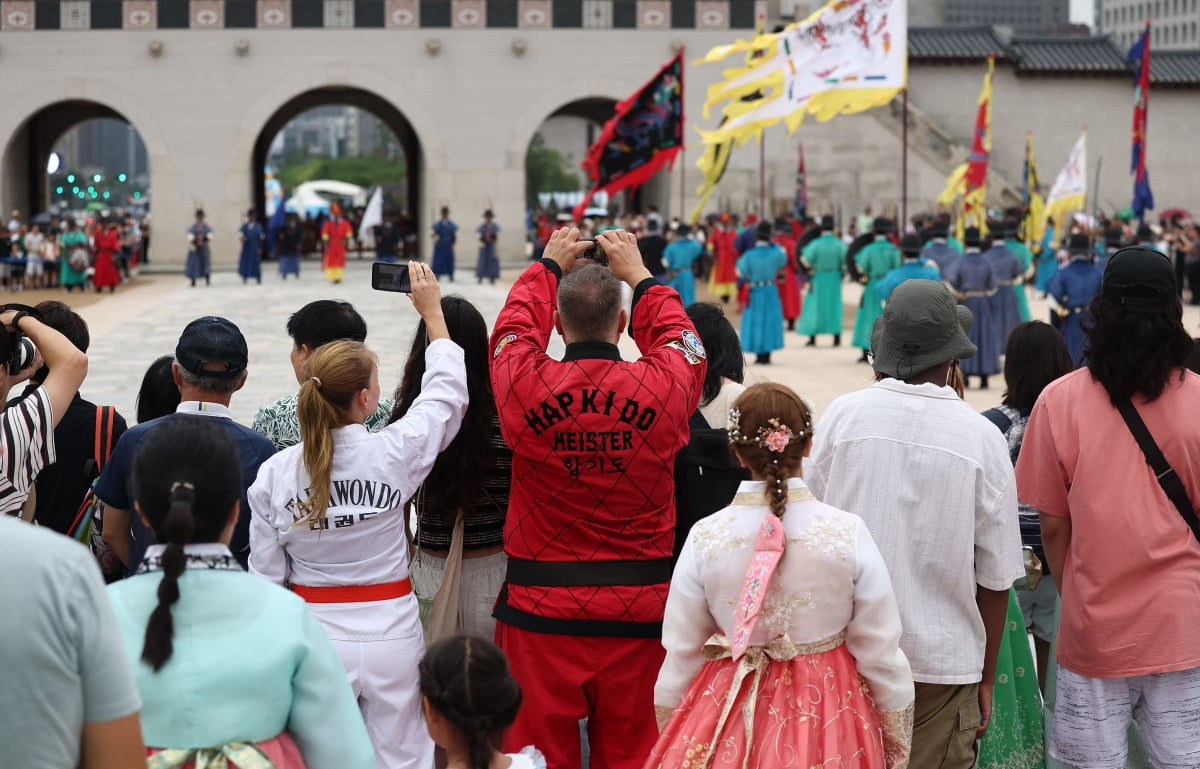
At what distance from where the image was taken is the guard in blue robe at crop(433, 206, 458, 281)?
2589cm

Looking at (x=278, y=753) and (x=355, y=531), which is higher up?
(x=355, y=531)

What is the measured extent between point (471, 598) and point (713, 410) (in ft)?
3.09

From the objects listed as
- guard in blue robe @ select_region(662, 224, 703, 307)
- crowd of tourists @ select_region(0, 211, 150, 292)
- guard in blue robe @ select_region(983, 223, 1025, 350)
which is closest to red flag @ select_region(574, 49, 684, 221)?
guard in blue robe @ select_region(983, 223, 1025, 350)

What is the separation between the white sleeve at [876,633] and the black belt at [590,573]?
595mm

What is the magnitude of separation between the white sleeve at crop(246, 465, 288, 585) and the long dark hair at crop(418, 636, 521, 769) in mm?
826

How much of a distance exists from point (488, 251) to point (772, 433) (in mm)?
22590

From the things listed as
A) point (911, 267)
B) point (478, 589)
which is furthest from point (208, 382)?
point (911, 267)

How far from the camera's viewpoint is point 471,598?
3.73m

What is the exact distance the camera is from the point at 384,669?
10.7 ft

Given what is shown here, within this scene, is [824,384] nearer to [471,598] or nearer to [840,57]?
[840,57]

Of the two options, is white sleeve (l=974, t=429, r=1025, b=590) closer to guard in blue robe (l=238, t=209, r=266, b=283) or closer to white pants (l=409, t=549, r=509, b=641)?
white pants (l=409, t=549, r=509, b=641)

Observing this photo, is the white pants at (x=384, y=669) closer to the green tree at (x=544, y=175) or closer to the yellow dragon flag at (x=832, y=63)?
the yellow dragon flag at (x=832, y=63)

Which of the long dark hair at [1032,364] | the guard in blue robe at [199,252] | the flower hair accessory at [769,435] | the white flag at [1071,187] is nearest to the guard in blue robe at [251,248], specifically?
the guard in blue robe at [199,252]

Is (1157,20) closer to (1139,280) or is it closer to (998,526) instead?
(1139,280)
